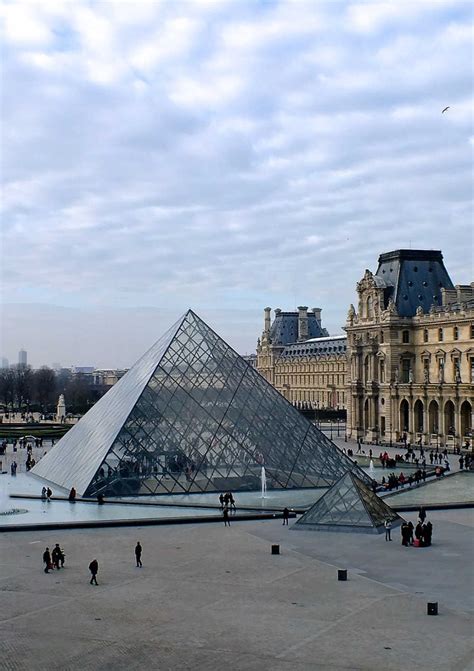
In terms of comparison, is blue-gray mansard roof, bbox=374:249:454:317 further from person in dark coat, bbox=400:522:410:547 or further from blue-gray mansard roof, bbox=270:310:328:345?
blue-gray mansard roof, bbox=270:310:328:345

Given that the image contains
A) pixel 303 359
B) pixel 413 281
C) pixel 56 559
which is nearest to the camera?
pixel 56 559

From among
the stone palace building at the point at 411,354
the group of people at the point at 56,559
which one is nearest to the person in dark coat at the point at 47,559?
the group of people at the point at 56,559

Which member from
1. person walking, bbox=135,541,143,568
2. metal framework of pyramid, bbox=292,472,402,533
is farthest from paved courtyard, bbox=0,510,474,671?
metal framework of pyramid, bbox=292,472,402,533

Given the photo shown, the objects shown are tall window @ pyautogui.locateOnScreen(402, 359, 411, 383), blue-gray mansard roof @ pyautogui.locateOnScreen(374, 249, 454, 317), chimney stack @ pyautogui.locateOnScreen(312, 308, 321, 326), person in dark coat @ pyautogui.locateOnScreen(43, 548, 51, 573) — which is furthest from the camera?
chimney stack @ pyautogui.locateOnScreen(312, 308, 321, 326)

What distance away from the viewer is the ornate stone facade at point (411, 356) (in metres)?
61.0

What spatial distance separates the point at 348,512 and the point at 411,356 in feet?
140

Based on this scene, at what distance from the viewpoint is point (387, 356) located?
6738cm

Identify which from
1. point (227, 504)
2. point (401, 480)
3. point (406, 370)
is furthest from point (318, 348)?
point (227, 504)

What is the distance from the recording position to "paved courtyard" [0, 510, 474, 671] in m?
13.9

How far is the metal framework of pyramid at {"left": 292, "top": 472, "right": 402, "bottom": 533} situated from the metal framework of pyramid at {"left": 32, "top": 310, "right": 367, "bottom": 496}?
748 centimetres

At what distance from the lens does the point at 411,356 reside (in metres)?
67.1

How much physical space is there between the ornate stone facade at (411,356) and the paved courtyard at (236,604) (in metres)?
37.5

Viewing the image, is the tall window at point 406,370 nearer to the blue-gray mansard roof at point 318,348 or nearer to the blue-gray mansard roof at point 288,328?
the blue-gray mansard roof at point 318,348

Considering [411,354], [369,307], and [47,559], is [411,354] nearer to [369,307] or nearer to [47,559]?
[369,307]
